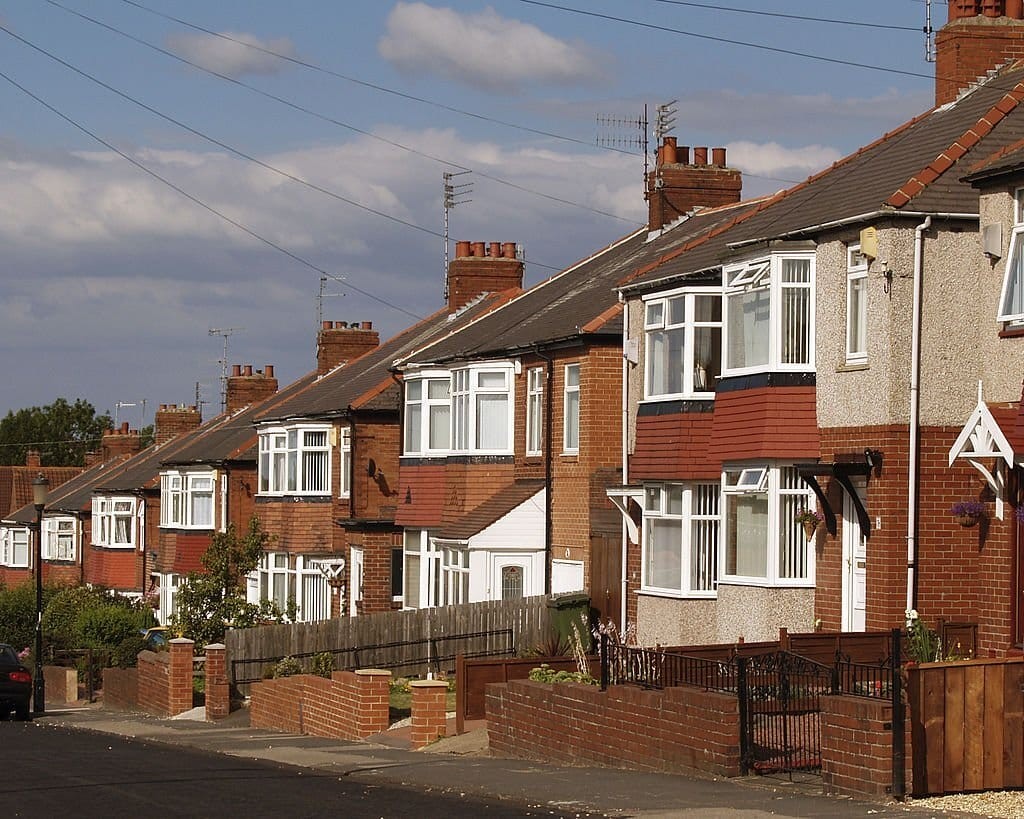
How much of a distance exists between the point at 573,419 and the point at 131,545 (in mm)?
34141

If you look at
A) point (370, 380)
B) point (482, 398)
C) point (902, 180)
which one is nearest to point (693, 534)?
point (902, 180)

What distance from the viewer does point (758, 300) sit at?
888 inches

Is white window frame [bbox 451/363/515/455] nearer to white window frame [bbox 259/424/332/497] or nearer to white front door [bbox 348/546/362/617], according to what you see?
white front door [bbox 348/546/362/617]

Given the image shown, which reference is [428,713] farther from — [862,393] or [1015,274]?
[1015,274]

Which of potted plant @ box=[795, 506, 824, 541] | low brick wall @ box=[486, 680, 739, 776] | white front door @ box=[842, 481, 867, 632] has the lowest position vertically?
low brick wall @ box=[486, 680, 739, 776]

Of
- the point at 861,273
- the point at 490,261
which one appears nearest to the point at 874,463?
the point at 861,273

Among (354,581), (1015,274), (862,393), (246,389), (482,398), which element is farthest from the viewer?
(246,389)

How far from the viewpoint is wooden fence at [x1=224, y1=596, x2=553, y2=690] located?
93.8 feet

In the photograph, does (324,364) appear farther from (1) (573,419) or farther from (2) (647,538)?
(2) (647,538)

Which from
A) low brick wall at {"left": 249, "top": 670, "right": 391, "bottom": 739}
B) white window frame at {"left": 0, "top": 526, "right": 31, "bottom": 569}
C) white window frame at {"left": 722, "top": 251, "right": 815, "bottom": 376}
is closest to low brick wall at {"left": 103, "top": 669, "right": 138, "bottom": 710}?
low brick wall at {"left": 249, "top": 670, "right": 391, "bottom": 739}

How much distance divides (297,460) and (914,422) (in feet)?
83.4

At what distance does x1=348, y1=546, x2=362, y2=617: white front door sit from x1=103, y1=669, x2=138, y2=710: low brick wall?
5.87 metres

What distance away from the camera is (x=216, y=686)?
28500mm

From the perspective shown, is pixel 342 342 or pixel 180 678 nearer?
pixel 180 678
